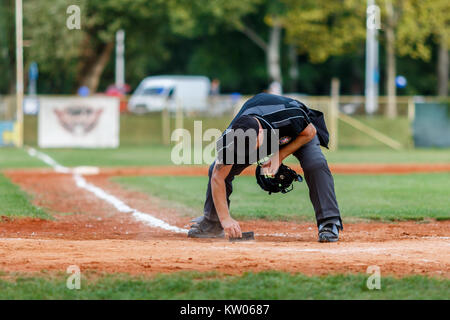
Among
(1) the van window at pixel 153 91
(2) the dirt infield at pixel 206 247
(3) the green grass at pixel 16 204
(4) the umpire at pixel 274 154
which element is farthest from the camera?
(1) the van window at pixel 153 91

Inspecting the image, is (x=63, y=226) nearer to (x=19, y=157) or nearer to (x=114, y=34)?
(x=19, y=157)

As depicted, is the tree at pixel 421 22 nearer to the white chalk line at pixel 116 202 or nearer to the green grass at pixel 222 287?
the white chalk line at pixel 116 202

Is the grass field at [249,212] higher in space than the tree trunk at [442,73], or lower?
lower

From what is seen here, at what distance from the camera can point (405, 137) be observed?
114 ft

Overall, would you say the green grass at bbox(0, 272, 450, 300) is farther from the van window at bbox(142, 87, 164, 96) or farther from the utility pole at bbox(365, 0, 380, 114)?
the van window at bbox(142, 87, 164, 96)

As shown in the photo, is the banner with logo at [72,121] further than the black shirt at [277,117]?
Yes

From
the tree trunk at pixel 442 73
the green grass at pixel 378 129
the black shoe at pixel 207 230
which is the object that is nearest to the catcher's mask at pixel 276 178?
the black shoe at pixel 207 230

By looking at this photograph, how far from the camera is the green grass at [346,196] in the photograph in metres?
11.7

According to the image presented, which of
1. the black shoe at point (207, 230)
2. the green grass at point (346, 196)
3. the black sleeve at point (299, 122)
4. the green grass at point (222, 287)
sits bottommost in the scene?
the green grass at point (346, 196)

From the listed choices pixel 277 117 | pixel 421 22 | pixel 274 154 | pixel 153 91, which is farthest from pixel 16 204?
pixel 153 91

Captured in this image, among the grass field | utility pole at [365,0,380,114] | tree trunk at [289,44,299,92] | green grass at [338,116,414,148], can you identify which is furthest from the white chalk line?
tree trunk at [289,44,299,92]

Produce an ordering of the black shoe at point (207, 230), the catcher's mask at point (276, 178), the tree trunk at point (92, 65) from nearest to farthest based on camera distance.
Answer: the catcher's mask at point (276, 178), the black shoe at point (207, 230), the tree trunk at point (92, 65)

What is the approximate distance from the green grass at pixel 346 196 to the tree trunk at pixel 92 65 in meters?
29.1
